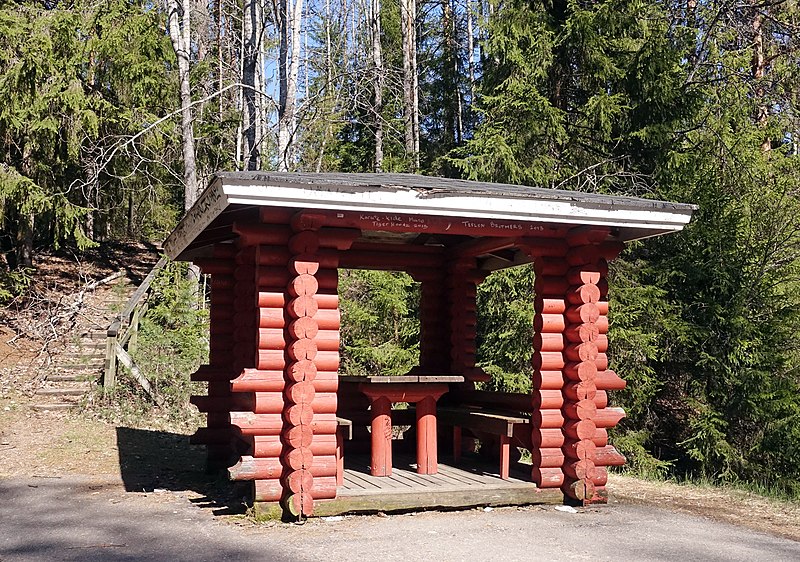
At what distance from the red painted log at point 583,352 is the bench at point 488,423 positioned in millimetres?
856

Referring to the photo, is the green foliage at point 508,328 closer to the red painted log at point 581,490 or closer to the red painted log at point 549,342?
the red painted log at point 549,342

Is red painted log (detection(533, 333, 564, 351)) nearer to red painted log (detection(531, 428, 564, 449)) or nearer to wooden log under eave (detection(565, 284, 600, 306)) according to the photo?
wooden log under eave (detection(565, 284, 600, 306))

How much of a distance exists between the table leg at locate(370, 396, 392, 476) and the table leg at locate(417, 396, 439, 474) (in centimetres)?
38

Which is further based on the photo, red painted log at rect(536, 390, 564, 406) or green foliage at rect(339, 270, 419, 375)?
green foliage at rect(339, 270, 419, 375)

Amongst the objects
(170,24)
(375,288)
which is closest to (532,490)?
(375,288)

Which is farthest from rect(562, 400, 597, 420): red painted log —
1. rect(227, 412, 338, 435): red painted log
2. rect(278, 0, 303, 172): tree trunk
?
rect(278, 0, 303, 172): tree trunk

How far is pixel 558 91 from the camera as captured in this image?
617 inches

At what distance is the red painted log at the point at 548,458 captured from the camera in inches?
317

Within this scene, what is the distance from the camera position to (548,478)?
805 cm

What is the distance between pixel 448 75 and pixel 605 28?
47.9 ft

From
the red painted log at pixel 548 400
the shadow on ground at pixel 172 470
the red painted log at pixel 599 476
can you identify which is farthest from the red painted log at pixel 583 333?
the shadow on ground at pixel 172 470

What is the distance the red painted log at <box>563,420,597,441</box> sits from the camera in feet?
26.3

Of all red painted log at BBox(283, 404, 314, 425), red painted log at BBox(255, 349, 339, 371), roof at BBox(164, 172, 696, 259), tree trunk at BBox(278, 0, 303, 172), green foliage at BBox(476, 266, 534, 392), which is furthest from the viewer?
tree trunk at BBox(278, 0, 303, 172)

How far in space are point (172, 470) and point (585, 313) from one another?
5533 millimetres
